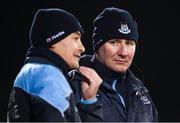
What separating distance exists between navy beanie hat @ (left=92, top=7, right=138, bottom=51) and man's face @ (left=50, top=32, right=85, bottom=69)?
46cm

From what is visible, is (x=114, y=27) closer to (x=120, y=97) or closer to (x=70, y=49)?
(x=120, y=97)

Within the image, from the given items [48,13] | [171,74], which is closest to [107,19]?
[48,13]

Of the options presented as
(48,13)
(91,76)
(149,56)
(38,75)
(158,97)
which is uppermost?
(48,13)

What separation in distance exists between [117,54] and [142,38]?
213 centimetres

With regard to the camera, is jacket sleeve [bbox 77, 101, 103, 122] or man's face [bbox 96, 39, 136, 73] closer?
jacket sleeve [bbox 77, 101, 103, 122]

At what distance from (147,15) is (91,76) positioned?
238cm

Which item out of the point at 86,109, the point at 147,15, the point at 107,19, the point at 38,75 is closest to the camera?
the point at 38,75

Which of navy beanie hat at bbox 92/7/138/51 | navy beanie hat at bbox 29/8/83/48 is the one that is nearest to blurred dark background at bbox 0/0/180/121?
navy beanie hat at bbox 92/7/138/51

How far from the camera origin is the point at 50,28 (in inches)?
69.3

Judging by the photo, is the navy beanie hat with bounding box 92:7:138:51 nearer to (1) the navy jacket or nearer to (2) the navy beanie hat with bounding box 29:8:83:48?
(1) the navy jacket

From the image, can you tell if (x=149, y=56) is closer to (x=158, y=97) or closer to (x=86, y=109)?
(x=158, y=97)

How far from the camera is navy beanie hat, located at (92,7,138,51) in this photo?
2238 millimetres

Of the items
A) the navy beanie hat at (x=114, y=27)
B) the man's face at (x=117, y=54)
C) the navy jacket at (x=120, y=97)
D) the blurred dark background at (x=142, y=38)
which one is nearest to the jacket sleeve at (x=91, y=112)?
the navy jacket at (x=120, y=97)

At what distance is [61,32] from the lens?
5.75 ft
